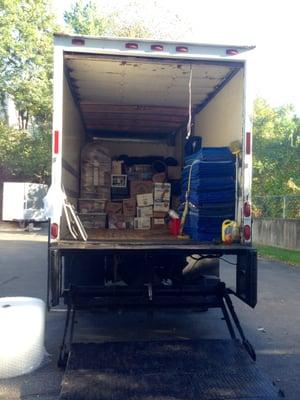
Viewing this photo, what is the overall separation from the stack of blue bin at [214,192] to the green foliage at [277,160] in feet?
39.0

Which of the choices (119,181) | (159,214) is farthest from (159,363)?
(119,181)

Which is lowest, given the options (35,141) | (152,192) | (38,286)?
(38,286)

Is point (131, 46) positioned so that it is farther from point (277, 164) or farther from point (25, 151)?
point (25, 151)

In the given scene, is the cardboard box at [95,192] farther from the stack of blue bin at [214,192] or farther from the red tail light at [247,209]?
the red tail light at [247,209]

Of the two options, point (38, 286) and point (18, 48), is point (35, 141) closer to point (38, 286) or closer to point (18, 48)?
point (18, 48)

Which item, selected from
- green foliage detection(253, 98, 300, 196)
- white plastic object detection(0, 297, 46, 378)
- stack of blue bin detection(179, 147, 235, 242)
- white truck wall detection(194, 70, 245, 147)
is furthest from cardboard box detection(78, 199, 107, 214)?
green foliage detection(253, 98, 300, 196)

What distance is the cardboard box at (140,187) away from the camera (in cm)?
739

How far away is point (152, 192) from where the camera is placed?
7367mm

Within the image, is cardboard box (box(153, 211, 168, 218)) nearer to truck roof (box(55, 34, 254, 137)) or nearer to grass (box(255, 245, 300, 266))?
truck roof (box(55, 34, 254, 137))

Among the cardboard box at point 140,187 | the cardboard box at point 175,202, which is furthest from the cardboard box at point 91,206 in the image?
the cardboard box at point 175,202

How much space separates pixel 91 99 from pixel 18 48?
20594mm

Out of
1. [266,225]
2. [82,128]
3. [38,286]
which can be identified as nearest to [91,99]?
[82,128]

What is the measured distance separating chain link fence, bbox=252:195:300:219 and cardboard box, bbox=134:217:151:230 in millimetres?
9293

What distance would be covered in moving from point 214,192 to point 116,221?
2427mm
